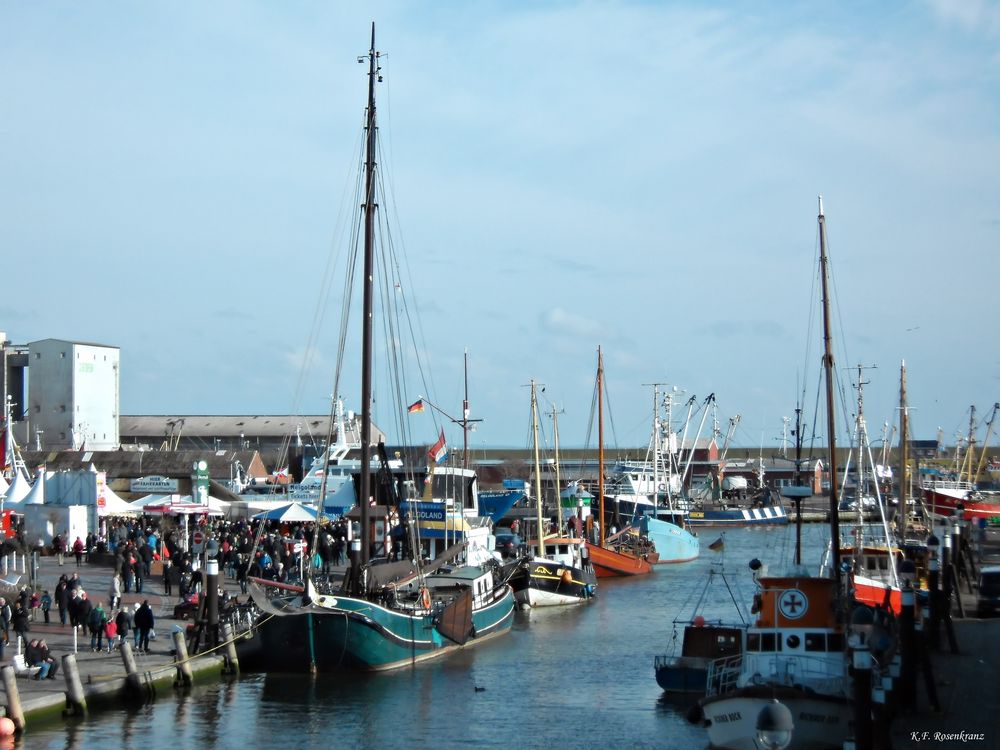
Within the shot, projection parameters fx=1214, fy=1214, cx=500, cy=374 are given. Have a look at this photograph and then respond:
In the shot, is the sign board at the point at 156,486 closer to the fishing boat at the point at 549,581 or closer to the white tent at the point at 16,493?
the white tent at the point at 16,493

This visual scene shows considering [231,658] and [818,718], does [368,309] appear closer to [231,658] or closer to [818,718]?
[231,658]

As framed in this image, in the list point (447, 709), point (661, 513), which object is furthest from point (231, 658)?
point (661, 513)

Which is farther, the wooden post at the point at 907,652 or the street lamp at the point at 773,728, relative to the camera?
the wooden post at the point at 907,652

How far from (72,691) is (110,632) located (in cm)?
478

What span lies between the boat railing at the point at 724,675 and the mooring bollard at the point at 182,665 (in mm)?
11718

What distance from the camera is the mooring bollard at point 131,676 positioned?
25.5 meters

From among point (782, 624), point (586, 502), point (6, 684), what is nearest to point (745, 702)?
point (782, 624)

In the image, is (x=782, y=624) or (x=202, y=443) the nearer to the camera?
(x=782, y=624)

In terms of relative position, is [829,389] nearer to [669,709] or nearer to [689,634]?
[689,634]

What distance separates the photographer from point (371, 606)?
96.6 ft

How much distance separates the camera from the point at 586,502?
71.4 meters

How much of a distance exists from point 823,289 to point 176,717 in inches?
813

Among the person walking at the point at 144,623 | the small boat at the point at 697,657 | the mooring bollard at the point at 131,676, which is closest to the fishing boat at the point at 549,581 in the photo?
the small boat at the point at 697,657

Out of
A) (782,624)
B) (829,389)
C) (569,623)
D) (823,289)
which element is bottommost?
(569,623)
